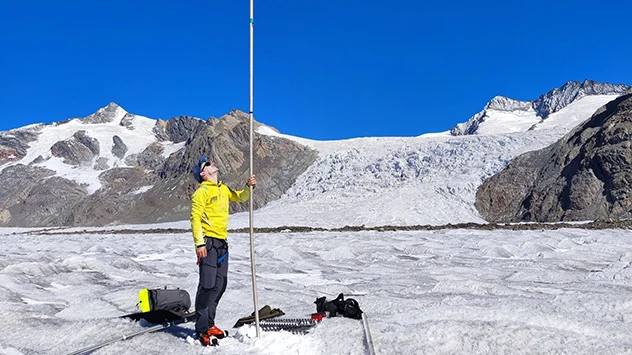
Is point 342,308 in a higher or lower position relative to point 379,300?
higher

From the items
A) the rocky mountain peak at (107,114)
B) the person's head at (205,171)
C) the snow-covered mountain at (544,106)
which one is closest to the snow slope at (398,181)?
the person's head at (205,171)

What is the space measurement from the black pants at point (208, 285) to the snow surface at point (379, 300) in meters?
0.31

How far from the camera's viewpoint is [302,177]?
2243 inches

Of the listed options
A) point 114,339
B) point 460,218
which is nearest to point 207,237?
point 114,339

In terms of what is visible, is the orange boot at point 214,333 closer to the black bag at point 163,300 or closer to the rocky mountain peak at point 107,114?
the black bag at point 163,300

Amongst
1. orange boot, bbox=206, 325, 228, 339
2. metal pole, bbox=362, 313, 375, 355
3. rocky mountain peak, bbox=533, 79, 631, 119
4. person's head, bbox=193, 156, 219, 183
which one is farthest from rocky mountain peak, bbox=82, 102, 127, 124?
metal pole, bbox=362, 313, 375, 355

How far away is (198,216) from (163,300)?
196cm

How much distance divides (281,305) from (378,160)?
157ft

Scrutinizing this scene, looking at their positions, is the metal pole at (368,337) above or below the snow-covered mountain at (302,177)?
below

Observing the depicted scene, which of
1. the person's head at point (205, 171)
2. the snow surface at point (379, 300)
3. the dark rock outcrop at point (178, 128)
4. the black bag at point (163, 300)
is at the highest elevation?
the dark rock outcrop at point (178, 128)

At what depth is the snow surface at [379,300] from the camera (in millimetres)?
5211

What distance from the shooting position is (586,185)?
3675cm

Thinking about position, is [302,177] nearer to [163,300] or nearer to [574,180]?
[574,180]

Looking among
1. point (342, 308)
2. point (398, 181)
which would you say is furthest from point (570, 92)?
point (342, 308)
